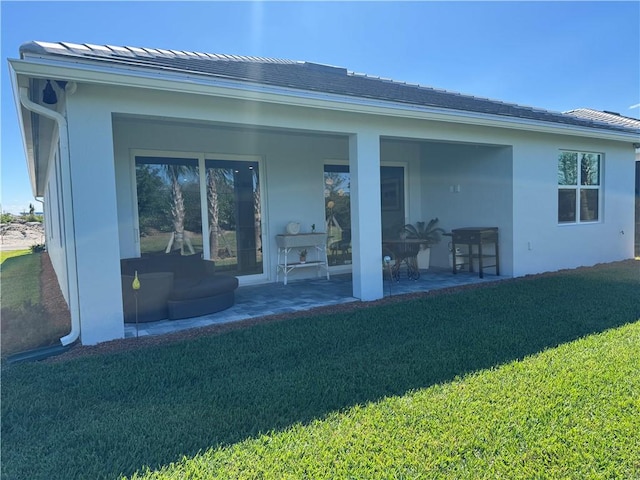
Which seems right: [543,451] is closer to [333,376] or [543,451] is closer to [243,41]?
[333,376]

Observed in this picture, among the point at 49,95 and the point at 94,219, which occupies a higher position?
the point at 49,95

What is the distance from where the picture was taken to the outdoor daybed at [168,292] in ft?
17.6

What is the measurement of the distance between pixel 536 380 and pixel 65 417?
381cm

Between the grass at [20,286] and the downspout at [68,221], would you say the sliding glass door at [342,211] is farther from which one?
the grass at [20,286]

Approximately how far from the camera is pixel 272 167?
27.5 ft

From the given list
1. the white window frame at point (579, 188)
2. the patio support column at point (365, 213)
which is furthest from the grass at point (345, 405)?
the white window frame at point (579, 188)

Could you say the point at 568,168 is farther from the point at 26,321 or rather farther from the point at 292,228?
the point at 26,321

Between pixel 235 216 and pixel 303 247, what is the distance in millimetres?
1623

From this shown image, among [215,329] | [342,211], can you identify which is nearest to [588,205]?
[342,211]

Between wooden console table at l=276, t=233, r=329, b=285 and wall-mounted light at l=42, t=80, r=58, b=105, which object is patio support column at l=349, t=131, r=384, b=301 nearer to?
wooden console table at l=276, t=233, r=329, b=285

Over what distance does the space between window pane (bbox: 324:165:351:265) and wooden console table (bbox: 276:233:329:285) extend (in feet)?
1.70

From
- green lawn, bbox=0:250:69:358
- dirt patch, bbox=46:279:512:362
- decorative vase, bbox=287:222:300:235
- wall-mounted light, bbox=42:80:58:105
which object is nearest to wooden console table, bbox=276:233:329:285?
decorative vase, bbox=287:222:300:235

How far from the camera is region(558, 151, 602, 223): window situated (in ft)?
30.0

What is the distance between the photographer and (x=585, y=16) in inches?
344
